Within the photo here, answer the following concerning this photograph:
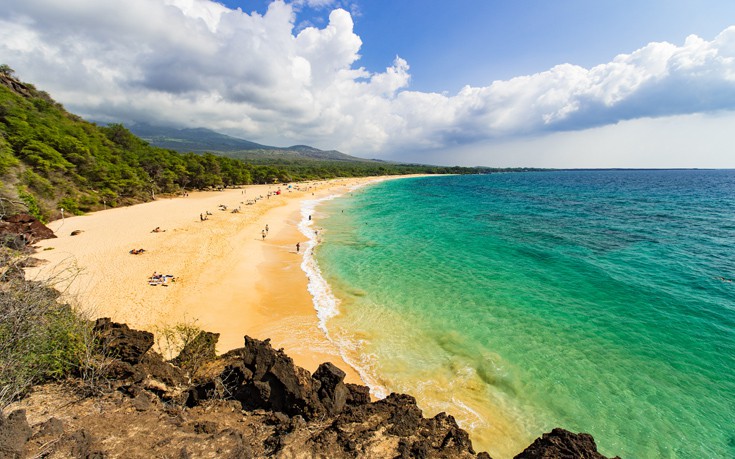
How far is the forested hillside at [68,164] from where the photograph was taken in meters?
27.9

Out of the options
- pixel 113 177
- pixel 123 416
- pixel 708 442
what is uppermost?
pixel 113 177

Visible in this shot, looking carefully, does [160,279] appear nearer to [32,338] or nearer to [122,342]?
[122,342]

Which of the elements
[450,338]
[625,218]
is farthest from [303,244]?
[625,218]

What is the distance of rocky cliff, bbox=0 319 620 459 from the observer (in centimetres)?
545

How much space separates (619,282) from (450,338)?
14.0 meters

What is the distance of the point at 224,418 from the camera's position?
22.6 feet

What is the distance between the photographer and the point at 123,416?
6.31 m

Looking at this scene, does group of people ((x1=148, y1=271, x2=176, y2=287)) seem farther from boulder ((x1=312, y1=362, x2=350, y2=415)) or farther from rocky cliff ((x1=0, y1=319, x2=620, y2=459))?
boulder ((x1=312, y1=362, x2=350, y2=415))

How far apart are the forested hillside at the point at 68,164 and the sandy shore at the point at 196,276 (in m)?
3.74

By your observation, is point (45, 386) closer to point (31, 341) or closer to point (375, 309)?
point (31, 341)

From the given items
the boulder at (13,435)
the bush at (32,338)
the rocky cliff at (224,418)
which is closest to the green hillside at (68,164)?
the bush at (32,338)

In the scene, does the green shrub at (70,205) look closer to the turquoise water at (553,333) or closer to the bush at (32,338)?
the turquoise water at (553,333)

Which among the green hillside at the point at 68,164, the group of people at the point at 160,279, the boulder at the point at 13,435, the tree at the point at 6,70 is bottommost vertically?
the group of people at the point at 160,279

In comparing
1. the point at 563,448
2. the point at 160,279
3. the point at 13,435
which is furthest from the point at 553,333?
the point at 160,279
